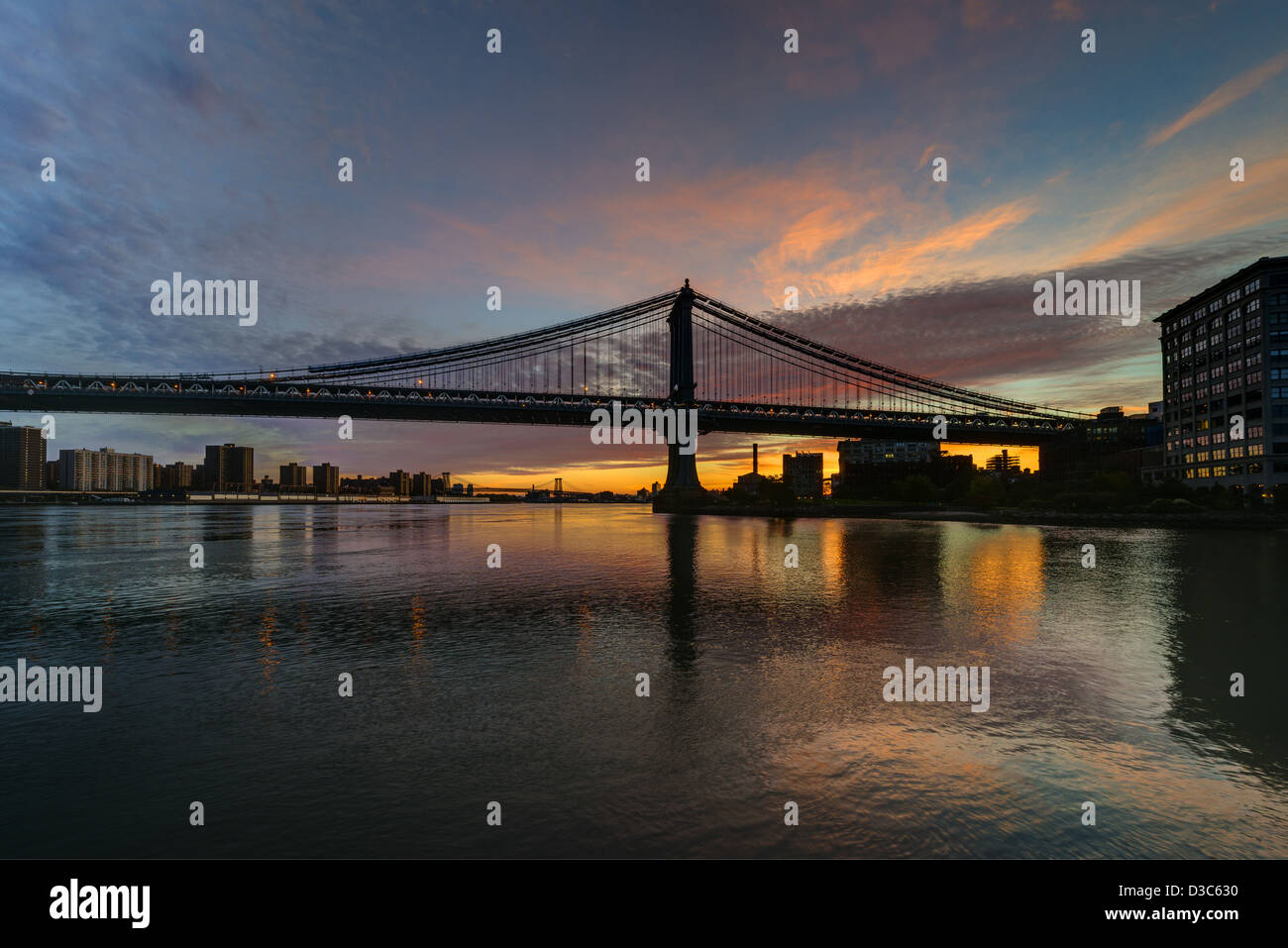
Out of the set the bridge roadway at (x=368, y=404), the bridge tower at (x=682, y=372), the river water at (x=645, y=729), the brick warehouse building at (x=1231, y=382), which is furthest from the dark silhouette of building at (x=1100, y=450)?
the river water at (x=645, y=729)

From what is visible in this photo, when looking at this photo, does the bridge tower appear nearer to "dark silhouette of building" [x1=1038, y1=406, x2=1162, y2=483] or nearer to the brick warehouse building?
the brick warehouse building

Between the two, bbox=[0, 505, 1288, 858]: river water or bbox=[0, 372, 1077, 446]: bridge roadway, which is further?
bbox=[0, 372, 1077, 446]: bridge roadway

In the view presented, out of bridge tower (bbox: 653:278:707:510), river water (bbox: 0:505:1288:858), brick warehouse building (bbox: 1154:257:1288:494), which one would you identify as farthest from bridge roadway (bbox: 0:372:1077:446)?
river water (bbox: 0:505:1288:858)

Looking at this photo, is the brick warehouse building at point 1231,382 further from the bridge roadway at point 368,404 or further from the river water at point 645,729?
the river water at point 645,729

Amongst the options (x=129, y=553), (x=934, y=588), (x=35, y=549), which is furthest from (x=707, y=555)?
(x=35, y=549)

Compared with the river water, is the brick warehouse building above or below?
above

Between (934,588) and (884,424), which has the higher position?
(884,424)
